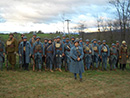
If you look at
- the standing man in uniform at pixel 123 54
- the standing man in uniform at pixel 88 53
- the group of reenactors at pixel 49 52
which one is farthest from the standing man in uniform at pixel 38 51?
the standing man in uniform at pixel 123 54

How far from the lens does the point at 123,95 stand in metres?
5.98

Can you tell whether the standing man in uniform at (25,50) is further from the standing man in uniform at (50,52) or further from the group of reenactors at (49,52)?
the standing man in uniform at (50,52)

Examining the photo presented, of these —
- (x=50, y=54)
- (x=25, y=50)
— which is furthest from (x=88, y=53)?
(x=25, y=50)

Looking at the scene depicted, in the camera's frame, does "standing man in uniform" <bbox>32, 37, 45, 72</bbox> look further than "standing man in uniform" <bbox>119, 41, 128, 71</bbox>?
No

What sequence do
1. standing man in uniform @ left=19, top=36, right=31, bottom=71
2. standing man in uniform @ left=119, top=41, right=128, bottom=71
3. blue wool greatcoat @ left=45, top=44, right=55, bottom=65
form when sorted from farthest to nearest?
standing man in uniform @ left=119, top=41, right=128, bottom=71, blue wool greatcoat @ left=45, top=44, right=55, bottom=65, standing man in uniform @ left=19, top=36, right=31, bottom=71

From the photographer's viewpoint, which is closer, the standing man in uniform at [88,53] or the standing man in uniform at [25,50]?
the standing man in uniform at [25,50]

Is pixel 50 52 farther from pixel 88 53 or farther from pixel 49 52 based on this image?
pixel 88 53

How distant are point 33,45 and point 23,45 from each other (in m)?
0.68

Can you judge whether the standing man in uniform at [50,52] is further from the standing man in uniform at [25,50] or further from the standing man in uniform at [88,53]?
the standing man in uniform at [88,53]

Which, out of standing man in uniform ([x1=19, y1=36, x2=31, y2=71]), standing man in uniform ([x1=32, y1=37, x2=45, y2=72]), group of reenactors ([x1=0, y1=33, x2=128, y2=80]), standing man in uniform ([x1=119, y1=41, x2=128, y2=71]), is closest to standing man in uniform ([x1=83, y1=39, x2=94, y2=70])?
group of reenactors ([x1=0, y1=33, x2=128, y2=80])

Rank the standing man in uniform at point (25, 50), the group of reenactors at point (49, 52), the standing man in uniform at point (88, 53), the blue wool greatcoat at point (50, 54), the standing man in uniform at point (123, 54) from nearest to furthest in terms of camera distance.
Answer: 1. the group of reenactors at point (49, 52)
2. the standing man in uniform at point (25, 50)
3. the blue wool greatcoat at point (50, 54)
4. the standing man in uniform at point (88, 53)
5. the standing man in uniform at point (123, 54)

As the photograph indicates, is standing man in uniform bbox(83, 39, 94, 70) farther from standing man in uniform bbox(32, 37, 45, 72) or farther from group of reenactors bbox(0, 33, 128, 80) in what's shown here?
standing man in uniform bbox(32, 37, 45, 72)

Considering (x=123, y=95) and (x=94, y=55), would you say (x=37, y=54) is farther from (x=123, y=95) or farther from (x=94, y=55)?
(x=123, y=95)

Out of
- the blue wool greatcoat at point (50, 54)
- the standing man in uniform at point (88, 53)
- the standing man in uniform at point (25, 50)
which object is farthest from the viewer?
the standing man in uniform at point (88, 53)
